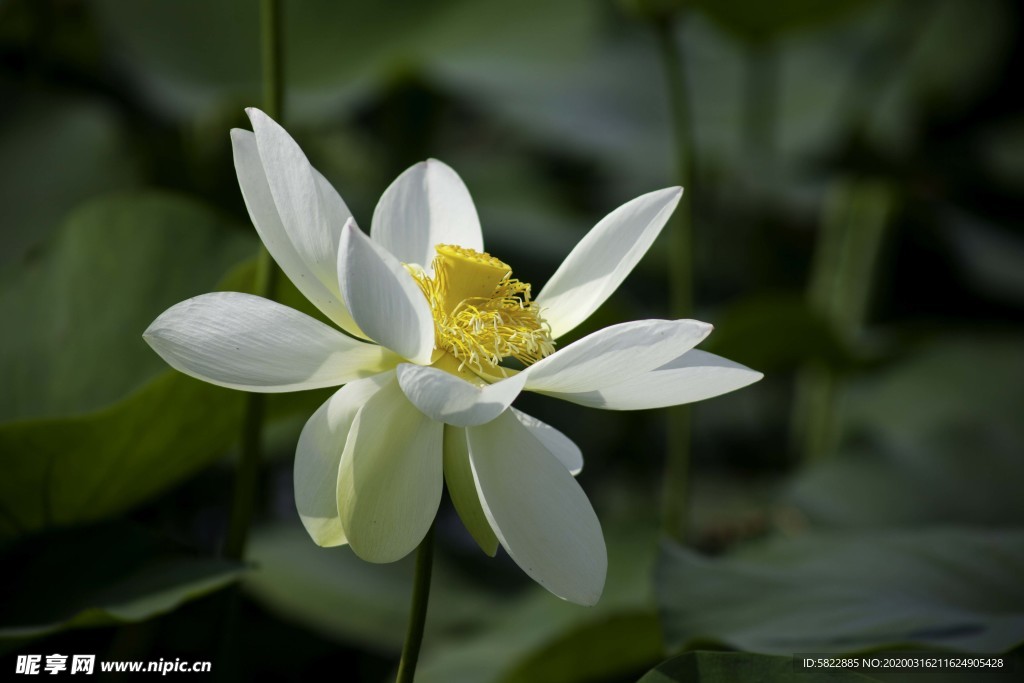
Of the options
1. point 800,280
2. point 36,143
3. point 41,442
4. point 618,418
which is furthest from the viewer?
point 800,280

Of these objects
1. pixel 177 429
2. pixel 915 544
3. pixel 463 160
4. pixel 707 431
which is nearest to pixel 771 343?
pixel 915 544

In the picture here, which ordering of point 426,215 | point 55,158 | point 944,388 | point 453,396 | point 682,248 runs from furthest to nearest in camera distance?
point 944,388, point 55,158, point 682,248, point 426,215, point 453,396

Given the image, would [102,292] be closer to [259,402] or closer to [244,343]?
[259,402]

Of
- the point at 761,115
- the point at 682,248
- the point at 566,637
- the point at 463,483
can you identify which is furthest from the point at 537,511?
the point at 761,115

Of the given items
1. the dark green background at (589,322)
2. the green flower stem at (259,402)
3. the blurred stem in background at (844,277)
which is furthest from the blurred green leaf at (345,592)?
the blurred stem in background at (844,277)

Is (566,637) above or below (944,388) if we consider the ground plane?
below

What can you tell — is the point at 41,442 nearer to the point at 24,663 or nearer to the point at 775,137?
the point at 24,663

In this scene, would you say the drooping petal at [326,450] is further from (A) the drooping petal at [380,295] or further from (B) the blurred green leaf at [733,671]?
(B) the blurred green leaf at [733,671]
